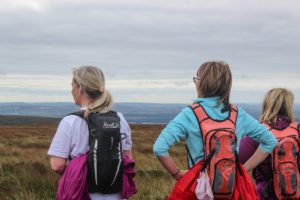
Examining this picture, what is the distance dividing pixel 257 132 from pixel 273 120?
1.82 feet

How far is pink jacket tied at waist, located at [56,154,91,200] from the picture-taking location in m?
3.93

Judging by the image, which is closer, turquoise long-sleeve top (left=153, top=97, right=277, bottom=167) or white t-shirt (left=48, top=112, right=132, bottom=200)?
turquoise long-sleeve top (left=153, top=97, right=277, bottom=167)

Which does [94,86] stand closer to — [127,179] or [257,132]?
[127,179]

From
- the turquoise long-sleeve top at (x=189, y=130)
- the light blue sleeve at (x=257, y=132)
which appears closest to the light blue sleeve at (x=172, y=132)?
the turquoise long-sleeve top at (x=189, y=130)

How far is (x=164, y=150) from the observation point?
3873 mm

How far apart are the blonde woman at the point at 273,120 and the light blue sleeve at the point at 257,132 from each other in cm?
35

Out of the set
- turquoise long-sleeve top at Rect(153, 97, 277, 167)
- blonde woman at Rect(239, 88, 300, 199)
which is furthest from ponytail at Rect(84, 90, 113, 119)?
blonde woman at Rect(239, 88, 300, 199)

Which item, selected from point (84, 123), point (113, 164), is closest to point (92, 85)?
point (84, 123)

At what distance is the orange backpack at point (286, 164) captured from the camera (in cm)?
464

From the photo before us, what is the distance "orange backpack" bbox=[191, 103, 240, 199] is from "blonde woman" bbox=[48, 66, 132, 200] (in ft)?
2.21

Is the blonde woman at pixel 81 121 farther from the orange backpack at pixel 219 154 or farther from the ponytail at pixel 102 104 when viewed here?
the orange backpack at pixel 219 154

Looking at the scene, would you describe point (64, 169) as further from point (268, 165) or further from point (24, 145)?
point (24, 145)

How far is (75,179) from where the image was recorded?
393 centimetres

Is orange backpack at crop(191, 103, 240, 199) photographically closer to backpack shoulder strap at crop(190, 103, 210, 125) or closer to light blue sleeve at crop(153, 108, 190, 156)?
backpack shoulder strap at crop(190, 103, 210, 125)
